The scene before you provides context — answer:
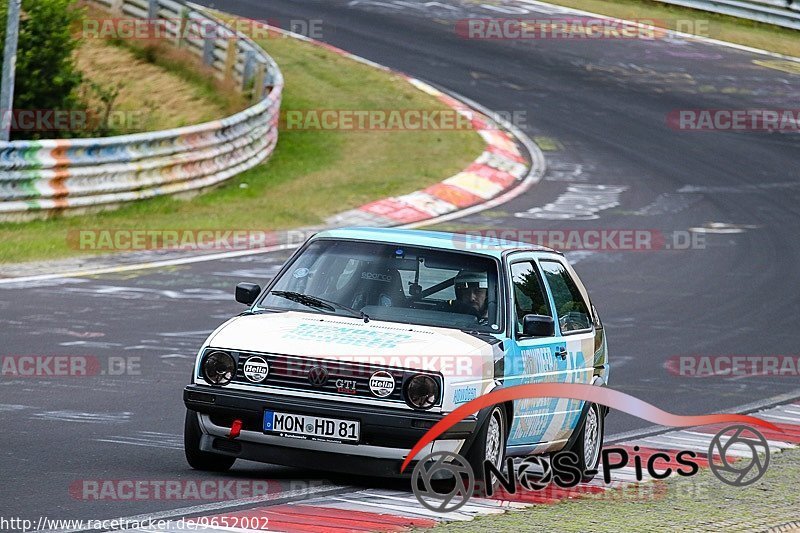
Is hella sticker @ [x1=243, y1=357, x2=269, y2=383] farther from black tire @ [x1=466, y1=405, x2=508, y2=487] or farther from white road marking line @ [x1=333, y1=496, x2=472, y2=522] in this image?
black tire @ [x1=466, y1=405, x2=508, y2=487]

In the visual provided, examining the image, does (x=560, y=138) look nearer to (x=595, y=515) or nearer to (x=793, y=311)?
(x=793, y=311)

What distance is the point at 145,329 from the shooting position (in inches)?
524

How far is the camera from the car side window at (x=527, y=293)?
8.82 meters

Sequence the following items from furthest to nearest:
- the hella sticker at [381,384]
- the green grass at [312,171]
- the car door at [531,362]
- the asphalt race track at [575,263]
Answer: the green grass at [312,171] < the asphalt race track at [575,263] < the car door at [531,362] < the hella sticker at [381,384]


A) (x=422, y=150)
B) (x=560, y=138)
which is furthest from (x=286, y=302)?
(x=560, y=138)

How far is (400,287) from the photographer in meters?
8.76

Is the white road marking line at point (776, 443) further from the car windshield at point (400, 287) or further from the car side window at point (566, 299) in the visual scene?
the car windshield at point (400, 287)

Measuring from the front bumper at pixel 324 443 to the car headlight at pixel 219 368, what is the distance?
7 cm

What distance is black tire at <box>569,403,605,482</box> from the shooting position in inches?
360

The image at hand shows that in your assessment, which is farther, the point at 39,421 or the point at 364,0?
the point at 364,0

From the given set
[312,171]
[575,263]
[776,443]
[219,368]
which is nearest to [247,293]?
[219,368]

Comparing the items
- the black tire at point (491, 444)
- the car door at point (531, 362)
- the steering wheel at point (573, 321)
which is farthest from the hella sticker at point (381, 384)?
the steering wheel at point (573, 321)

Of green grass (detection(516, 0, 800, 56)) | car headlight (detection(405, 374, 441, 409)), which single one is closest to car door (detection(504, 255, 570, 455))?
car headlight (detection(405, 374, 441, 409))

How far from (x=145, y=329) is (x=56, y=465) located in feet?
17.3
